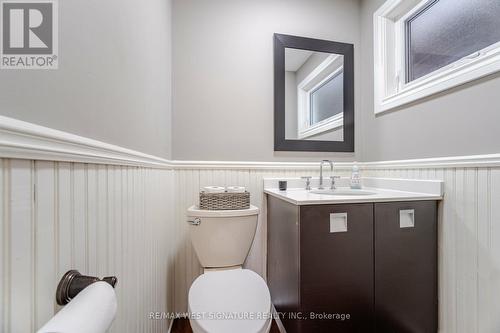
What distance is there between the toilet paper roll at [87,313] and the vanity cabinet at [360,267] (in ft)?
2.45

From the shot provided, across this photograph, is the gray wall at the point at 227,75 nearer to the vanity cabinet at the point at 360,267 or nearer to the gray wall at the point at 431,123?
the gray wall at the point at 431,123

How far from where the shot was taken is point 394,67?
1.49 m

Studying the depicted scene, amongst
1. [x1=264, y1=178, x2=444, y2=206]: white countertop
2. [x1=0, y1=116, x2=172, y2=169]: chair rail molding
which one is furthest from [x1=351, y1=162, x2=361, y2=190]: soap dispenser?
[x1=0, y1=116, x2=172, y2=169]: chair rail molding

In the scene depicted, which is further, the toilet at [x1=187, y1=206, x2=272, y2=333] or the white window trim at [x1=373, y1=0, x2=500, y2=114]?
the white window trim at [x1=373, y1=0, x2=500, y2=114]

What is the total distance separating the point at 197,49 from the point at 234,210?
110cm

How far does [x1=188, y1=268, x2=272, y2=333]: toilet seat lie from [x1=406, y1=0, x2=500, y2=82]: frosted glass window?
4.89 ft

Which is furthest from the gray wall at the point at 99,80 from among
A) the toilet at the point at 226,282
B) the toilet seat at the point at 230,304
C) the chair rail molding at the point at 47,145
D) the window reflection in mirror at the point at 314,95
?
the window reflection in mirror at the point at 314,95

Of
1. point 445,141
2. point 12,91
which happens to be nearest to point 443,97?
point 445,141

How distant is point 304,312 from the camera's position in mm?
961

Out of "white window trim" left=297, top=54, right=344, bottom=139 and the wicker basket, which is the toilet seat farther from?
"white window trim" left=297, top=54, right=344, bottom=139

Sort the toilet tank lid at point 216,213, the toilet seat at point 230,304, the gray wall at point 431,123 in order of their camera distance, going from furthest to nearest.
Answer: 1. the toilet tank lid at point 216,213
2. the gray wall at point 431,123
3. the toilet seat at point 230,304

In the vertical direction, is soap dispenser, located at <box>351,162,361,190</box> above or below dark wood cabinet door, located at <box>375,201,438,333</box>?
above

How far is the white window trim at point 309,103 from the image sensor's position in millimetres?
1607

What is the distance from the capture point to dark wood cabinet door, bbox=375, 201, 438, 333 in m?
1.03
